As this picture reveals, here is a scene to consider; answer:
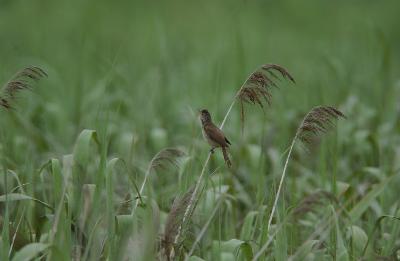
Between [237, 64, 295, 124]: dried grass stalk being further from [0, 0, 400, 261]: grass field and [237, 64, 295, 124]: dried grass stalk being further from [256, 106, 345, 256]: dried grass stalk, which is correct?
[0, 0, 400, 261]: grass field

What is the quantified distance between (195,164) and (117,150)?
142cm

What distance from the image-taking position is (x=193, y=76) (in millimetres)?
6645

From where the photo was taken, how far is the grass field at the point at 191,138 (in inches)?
99.1

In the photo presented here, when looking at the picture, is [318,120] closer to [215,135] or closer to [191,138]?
[215,135]

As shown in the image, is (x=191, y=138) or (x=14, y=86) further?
(x=191, y=138)

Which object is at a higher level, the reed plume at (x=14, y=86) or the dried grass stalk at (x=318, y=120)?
the reed plume at (x=14, y=86)

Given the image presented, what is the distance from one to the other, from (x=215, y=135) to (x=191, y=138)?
79.2 inches

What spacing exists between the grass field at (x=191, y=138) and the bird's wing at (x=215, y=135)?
12cm

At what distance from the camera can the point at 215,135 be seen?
2629 mm

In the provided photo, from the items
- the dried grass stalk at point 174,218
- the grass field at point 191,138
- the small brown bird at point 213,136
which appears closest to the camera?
the dried grass stalk at point 174,218

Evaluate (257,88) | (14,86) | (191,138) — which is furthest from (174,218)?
(191,138)

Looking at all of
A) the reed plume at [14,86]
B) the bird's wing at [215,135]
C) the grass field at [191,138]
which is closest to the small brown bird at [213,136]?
the bird's wing at [215,135]

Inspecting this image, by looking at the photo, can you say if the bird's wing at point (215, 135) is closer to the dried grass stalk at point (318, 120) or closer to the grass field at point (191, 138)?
the grass field at point (191, 138)

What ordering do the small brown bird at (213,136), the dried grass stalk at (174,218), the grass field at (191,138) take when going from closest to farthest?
the dried grass stalk at (174,218) < the grass field at (191,138) < the small brown bird at (213,136)
